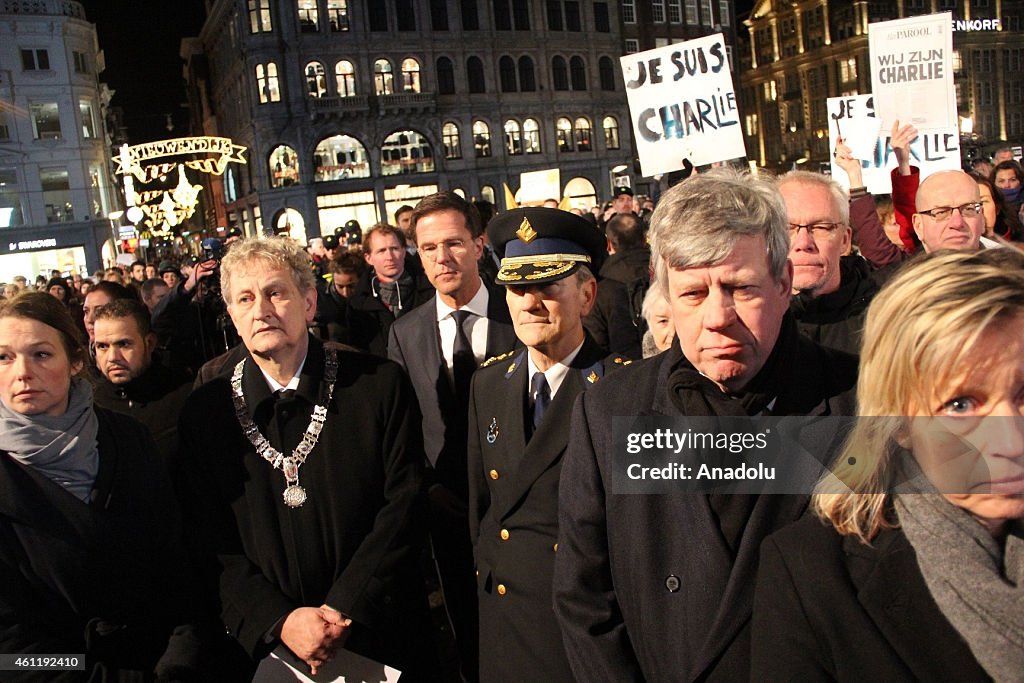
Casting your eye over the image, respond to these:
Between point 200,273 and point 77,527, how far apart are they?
4254 mm

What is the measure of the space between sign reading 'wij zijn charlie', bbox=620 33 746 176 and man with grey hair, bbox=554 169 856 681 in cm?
474

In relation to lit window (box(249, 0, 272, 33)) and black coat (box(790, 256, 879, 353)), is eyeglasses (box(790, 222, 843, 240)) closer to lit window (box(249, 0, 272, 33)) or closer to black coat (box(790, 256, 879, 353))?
black coat (box(790, 256, 879, 353))

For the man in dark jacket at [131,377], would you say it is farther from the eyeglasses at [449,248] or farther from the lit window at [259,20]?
the lit window at [259,20]

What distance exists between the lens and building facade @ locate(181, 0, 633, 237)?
45.2m

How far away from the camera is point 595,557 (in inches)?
81.7

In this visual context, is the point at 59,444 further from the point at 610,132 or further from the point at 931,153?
the point at 610,132

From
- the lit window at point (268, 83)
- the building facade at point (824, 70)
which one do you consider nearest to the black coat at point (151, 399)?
the lit window at point (268, 83)

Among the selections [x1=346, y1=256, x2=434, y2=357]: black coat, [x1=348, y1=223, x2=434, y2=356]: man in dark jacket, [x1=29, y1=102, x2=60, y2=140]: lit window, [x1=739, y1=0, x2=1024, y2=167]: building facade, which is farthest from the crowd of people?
[x1=739, y1=0, x2=1024, y2=167]: building facade

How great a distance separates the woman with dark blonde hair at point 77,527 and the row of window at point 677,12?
55.5 m

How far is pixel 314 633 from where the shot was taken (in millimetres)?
2906

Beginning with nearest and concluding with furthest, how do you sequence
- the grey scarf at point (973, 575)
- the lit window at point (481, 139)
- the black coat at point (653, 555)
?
the grey scarf at point (973, 575) → the black coat at point (653, 555) → the lit window at point (481, 139)

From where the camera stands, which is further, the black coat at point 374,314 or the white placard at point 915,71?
the white placard at point 915,71

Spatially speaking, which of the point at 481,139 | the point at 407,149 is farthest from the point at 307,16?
the point at 481,139

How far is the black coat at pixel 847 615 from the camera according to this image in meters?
1.39
